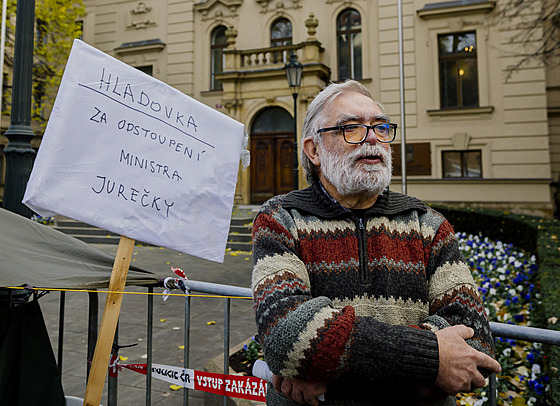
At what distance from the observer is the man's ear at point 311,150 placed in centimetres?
178

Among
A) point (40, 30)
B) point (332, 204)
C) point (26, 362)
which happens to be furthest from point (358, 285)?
point (40, 30)

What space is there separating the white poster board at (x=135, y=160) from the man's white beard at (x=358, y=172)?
911 mm

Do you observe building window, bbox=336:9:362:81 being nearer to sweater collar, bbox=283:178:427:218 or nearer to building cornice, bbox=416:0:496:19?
building cornice, bbox=416:0:496:19

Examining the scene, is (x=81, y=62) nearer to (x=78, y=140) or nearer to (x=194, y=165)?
(x=78, y=140)

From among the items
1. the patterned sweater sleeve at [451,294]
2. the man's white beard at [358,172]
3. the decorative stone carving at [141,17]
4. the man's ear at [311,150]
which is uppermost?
the decorative stone carving at [141,17]

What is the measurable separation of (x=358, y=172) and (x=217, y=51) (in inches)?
754

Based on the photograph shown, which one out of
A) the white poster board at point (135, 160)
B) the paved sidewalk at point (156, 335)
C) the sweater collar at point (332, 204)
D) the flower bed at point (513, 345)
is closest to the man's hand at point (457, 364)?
the sweater collar at point (332, 204)

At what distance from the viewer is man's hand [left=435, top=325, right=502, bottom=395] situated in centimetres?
126

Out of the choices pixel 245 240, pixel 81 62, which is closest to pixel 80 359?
pixel 81 62

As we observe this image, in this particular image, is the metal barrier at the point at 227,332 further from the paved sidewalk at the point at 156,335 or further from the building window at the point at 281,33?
the building window at the point at 281,33

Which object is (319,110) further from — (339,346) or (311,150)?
(339,346)

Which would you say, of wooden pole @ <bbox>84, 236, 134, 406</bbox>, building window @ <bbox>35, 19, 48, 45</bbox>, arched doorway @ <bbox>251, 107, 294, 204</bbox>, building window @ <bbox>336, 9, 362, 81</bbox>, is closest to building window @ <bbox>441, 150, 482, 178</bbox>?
building window @ <bbox>336, 9, 362, 81</bbox>

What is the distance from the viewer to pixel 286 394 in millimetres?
1394

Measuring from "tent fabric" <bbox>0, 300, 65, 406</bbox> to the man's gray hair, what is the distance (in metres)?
1.76
